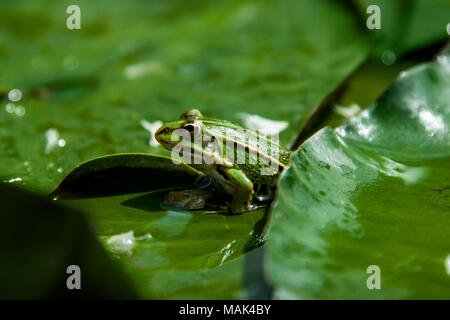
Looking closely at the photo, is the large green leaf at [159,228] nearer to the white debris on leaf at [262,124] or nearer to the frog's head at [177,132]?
the frog's head at [177,132]

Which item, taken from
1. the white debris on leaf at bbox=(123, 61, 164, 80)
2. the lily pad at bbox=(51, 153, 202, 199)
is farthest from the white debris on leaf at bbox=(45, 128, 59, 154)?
the white debris on leaf at bbox=(123, 61, 164, 80)

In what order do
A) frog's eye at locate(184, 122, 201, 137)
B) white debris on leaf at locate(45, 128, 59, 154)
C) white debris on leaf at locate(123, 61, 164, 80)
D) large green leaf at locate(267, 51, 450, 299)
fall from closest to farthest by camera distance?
large green leaf at locate(267, 51, 450, 299) → frog's eye at locate(184, 122, 201, 137) → white debris on leaf at locate(45, 128, 59, 154) → white debris on leaf at locate(123, 61, 164, 80)

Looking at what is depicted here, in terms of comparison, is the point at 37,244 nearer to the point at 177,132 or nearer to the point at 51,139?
the point at 177,132

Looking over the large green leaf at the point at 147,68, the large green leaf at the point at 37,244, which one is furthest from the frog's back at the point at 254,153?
the large green leaf at the point at 37,244

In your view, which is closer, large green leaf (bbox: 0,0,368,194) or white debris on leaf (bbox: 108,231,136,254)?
white debris on leaf (bbox: 108,231,136,254)

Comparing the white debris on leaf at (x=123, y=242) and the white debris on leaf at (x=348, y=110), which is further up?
the white debris on leaf at (x=348, y=110)

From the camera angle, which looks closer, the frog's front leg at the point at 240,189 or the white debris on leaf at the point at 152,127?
the frog's front leg at the point at 240,189

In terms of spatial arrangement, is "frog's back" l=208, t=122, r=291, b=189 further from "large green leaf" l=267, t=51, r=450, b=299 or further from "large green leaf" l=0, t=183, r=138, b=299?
"large green leaf" l=0, t=183, r=138, b=299
